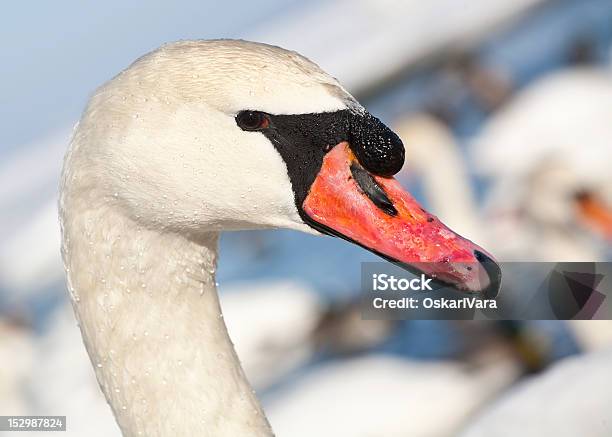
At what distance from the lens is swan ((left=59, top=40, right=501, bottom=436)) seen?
5.62 ft

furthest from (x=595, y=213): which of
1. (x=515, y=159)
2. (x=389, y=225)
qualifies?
(x=389, y=225)

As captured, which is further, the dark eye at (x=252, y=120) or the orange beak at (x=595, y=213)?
the orange beak at (x=595, y=213)

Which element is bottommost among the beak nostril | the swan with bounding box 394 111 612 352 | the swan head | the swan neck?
the swan with bounding box 394 111 612 352

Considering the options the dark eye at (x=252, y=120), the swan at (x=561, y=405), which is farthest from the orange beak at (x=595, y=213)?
the dark eye at (x=252, y=120)

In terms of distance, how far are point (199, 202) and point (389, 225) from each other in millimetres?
335

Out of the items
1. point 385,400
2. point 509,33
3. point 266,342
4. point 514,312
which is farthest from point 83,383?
point 509,33

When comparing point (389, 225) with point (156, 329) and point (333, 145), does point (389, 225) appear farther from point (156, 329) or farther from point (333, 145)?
point (156, 329)

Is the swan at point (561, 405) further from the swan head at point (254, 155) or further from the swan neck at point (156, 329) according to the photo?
the swan head at point (254, 155)

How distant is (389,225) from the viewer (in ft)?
5.71

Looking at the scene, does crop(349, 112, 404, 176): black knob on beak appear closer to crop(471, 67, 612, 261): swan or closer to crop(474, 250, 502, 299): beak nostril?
crop(474, 250, 502, 299): beak nostril

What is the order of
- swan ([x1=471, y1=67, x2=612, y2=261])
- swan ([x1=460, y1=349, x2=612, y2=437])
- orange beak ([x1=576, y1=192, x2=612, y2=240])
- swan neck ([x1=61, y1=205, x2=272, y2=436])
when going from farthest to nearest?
swan ([x1=471, y1=67, x2=612, y2=261]) → orange beak ([x1=576, y1=192, x2=612, y2=240]) → swan ([x1=460, y1=349, x2=612, y2=437]) → swan neck ([x1=61, y1=205, x2=272, y2=436])

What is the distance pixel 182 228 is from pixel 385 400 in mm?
2993

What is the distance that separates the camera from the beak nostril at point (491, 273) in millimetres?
1682

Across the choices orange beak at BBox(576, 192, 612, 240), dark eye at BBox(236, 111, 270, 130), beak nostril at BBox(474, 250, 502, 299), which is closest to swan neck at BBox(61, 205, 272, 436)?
dark eye at BBox(236, 111, 270, 130)
